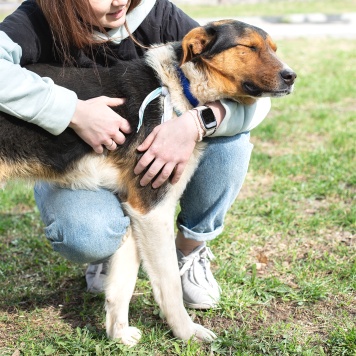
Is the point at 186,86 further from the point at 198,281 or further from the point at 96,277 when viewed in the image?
→ the point at 96,277

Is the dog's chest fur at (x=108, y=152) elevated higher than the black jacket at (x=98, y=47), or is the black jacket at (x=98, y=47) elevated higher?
the black jacket at (x=98, y=47)

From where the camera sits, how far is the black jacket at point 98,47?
2.82 meters

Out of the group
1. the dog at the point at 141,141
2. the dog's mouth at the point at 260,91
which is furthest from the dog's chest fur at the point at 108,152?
the dog's mouth at the point at 260,91

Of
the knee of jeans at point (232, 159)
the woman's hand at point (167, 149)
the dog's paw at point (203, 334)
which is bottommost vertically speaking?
the dog's paw at point (203, 334)

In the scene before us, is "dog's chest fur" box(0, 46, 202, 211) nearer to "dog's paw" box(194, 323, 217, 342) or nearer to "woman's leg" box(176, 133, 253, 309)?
"woman's leg" box(176, 133, 253, 309)

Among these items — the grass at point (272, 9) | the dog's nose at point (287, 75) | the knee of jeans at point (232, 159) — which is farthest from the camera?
the grass at point (272, 9)

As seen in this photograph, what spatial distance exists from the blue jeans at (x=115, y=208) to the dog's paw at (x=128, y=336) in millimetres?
381


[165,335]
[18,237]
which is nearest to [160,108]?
[165,335]

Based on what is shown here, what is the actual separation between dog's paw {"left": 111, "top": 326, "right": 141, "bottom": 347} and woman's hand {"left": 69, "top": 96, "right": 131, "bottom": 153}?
910mm

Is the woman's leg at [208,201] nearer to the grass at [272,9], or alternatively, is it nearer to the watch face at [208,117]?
the watch face at [208,117]

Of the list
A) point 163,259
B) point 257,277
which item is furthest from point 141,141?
Answer: point 257,277

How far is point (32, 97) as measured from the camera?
2.56m

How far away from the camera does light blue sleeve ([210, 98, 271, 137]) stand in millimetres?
2934

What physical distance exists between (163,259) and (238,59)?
1051 millimetres
